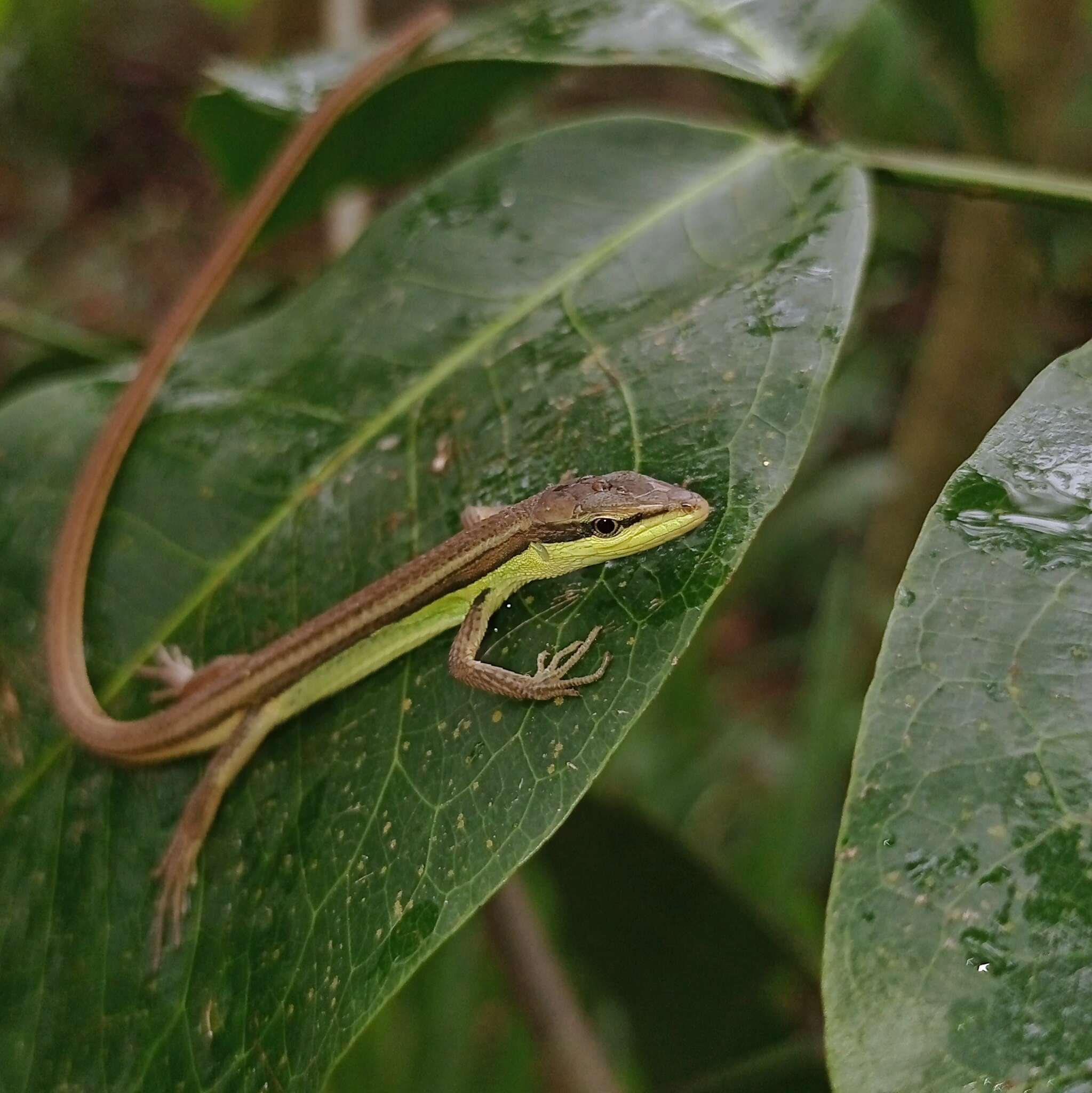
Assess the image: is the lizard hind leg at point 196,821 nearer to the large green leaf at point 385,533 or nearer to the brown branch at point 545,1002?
the large green leaf at point 385,533

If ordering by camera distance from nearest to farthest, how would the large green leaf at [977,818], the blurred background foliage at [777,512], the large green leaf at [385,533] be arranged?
the large green leaf at [977,818], the large green leaf at [385,533], the blurred background foliage at [777,512]

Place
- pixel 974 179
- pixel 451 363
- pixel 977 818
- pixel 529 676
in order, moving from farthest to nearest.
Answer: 1. pixel 451 363
2. pixel 974 179
3. pixel 529 676
4. pixel 977 818

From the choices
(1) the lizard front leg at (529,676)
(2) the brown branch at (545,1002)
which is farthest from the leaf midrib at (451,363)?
(2) the brown branch at (545,1002)

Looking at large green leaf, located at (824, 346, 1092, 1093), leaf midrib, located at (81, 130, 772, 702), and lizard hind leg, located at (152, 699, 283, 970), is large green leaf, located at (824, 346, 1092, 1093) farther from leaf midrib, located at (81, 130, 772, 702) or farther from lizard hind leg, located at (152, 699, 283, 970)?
lizard hind leg, located at (152, 699, 283, 970)

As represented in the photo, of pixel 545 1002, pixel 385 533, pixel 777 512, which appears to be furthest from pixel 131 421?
pixel 777 512

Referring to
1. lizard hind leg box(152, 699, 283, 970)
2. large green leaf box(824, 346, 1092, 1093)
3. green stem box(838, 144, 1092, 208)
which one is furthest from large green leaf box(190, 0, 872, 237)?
lizard hind leg box(152, 699, 283, 970)

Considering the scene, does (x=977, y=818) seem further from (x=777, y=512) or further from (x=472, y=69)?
(x=777, y=512)

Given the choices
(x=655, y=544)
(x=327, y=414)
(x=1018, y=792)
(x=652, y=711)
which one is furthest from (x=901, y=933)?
(x=652, y=711)

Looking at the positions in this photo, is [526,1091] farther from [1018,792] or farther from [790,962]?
[1018,792]
